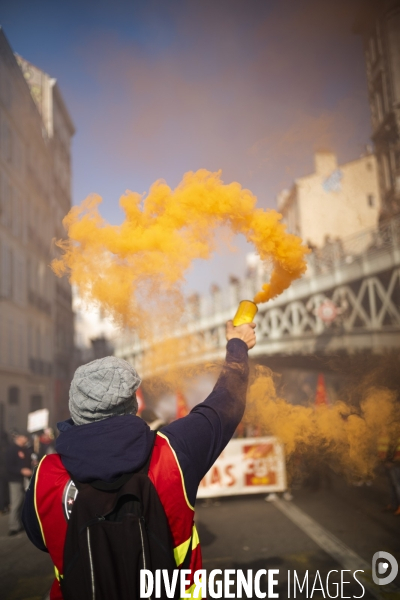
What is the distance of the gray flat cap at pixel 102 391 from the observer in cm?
198

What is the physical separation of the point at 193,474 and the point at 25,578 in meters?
5.02

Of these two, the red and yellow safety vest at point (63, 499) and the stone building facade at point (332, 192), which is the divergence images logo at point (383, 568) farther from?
the stone building facade at point (332, 192)

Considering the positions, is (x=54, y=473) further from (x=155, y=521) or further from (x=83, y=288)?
(x=83, y=288)

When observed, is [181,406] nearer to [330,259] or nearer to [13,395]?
[330,259]

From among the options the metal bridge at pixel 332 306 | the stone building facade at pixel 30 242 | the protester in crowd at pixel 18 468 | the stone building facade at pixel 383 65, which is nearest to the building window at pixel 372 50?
the stone building facade at pixel 383 65

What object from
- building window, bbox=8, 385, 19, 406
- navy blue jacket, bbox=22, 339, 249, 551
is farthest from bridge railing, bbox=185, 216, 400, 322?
navy blue jacket, bbox=22, 339, 249, 551

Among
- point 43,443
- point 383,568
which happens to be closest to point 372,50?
point 383,568

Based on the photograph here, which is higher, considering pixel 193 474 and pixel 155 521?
pixel 193 474

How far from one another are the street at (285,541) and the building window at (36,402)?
13273 mm

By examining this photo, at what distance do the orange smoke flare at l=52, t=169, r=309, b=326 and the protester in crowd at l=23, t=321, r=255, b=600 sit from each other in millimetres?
1986

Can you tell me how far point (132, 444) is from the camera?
6.10 ft

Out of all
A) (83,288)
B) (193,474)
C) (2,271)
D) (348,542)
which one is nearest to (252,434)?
(348,542)

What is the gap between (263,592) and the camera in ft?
17.5

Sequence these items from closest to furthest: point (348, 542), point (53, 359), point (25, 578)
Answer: point (25, 578)
point (348, 542)
point (53, 359)
